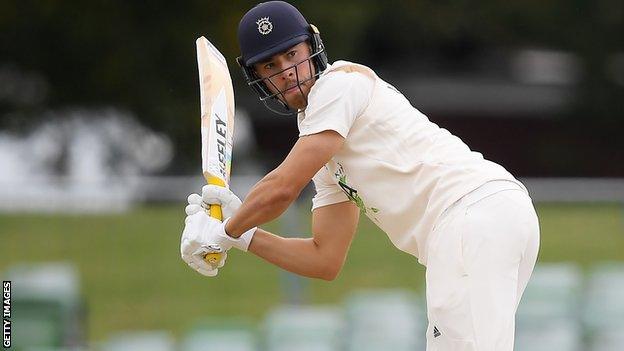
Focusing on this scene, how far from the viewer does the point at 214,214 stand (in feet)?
13.9

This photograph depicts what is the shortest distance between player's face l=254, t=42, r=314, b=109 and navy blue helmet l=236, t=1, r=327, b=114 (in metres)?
0.01

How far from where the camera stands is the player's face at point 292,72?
4.16m

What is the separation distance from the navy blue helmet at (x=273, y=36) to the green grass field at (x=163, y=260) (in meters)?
3.94

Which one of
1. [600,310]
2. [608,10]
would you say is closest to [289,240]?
[600,310]

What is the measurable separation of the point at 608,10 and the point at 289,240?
14.5 metres

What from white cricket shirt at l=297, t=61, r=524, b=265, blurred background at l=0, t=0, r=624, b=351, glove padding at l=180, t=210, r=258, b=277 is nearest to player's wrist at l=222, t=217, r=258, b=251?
glove padding at l=180, t=210, r=258, b=277

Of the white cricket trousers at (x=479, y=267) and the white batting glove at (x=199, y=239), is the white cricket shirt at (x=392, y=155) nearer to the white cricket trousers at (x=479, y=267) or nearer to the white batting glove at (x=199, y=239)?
the white cricket trousers at (x=479, y=267)

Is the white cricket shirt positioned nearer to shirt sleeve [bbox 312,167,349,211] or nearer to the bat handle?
shirt sleeve [bbox 312,167,349,211]

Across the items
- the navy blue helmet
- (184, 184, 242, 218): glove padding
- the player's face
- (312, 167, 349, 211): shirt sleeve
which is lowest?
(312, 167, 349, 211): shirt sleeve

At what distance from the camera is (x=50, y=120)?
1258cm

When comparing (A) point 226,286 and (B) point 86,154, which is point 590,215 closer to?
(A) point 226,286

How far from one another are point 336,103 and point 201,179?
17.7 feet

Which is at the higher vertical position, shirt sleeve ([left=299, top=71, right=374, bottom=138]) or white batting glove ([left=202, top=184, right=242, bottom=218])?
shirt sleeve ([left=299, top=71, right=374, bottom=138])

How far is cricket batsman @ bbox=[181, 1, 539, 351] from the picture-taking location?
3.94 meters
